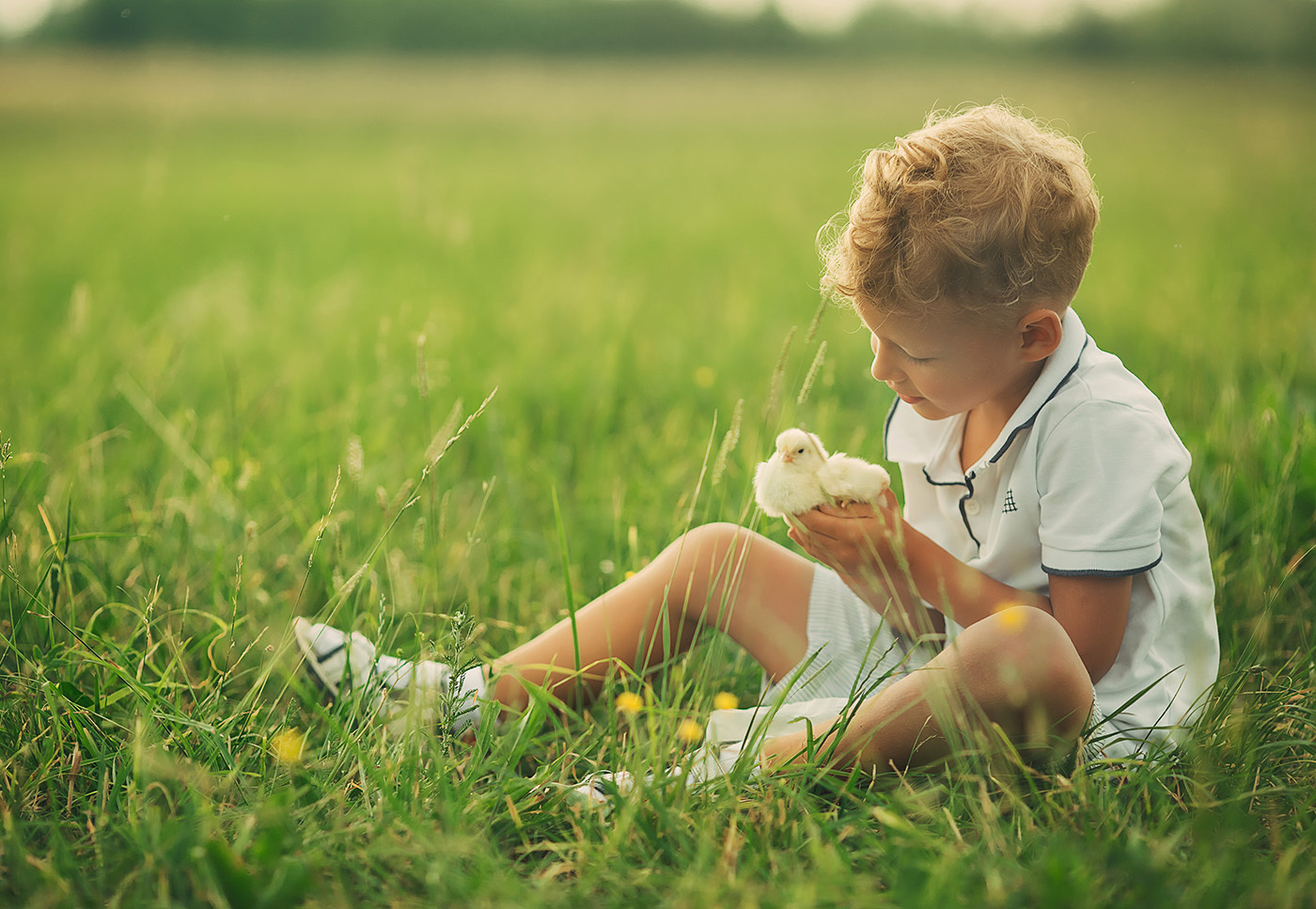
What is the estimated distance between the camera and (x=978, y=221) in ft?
4.34

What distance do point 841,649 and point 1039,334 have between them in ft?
1.87

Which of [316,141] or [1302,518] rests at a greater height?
[316,141]

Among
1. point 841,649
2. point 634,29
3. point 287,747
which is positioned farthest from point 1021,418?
point 634,29

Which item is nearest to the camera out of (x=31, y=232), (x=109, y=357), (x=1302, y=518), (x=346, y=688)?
(x=346, y=688)

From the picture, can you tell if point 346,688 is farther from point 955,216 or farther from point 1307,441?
point 1307,441

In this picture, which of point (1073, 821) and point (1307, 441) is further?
point (1307, 441)

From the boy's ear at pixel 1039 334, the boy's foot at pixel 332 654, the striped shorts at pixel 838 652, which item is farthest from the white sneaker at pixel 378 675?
the boy's ear at pixel 1039 334

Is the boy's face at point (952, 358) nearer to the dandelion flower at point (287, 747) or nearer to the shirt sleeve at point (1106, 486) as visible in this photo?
the shirt sleeve at point (1106, 486)

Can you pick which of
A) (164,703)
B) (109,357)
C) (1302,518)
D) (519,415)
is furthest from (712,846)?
(109,357)

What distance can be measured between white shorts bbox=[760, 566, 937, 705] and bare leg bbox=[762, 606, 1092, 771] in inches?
7.9

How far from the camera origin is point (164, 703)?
139 centimetres

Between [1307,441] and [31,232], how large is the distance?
671 centimetres

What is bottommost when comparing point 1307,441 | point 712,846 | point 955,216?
point 712,846

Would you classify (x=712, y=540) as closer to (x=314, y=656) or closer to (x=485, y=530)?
(x=314, y=656)
